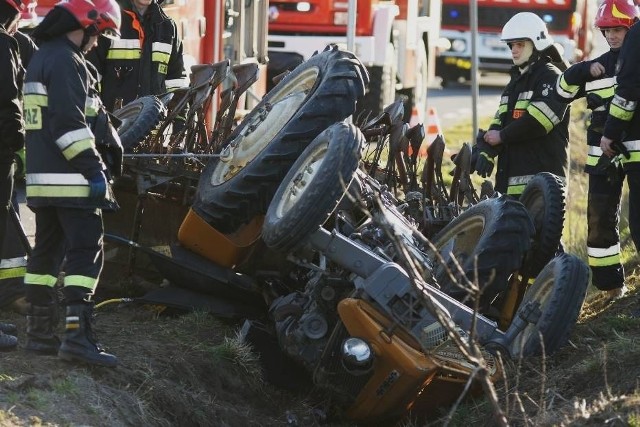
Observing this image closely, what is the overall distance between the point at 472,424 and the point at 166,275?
197 cm

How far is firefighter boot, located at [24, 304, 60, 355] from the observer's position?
5.99 m

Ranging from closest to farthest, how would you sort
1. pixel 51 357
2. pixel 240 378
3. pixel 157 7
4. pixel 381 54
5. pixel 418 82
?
pixel 51 357 → pixel 240 378 → pixel 157 7 → pixel 381 54 → pixel 418 82

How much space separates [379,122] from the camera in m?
8.20

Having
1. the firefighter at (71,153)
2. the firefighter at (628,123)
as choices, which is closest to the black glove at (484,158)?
the firefighter at (628,123)

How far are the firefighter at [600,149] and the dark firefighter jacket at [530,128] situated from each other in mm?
254

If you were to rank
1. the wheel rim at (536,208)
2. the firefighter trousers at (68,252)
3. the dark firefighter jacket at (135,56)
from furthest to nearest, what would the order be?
the dark firefighter jacket at (135,56)
the wheel rim at (536,208)
the firefighter trousers at (68,252)

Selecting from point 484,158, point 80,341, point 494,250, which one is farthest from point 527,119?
point 80,341

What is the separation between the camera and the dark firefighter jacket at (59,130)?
5617mm

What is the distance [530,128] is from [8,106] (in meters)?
3.49

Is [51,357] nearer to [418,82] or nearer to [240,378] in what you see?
[240,378]

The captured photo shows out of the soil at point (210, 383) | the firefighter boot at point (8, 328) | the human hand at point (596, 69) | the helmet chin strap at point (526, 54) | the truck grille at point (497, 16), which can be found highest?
the truck grille at point (497, 16)

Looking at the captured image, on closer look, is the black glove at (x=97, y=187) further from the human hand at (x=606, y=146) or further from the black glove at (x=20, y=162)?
the human hand at (x=606, y=146)

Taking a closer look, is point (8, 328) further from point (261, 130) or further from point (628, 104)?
point (628, 104)

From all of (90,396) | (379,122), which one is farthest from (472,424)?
(379,122)
